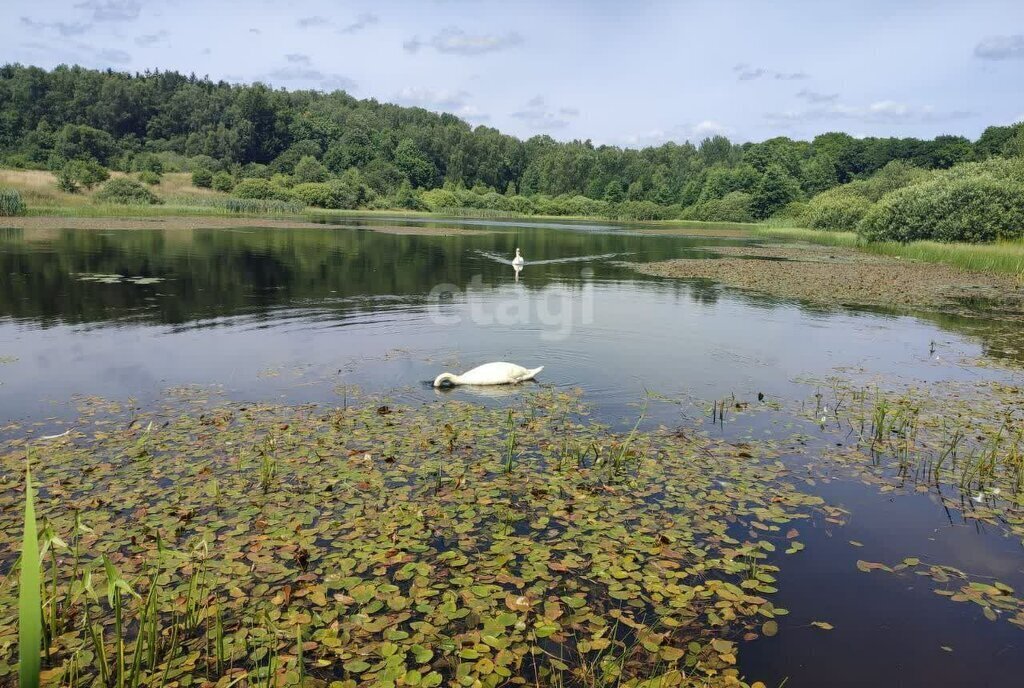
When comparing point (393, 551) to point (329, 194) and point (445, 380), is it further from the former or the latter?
point (329, 194)

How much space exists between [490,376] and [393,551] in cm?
646

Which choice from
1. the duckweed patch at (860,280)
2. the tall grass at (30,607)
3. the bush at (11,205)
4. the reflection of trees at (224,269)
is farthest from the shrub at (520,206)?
the tall grass at (30,607)

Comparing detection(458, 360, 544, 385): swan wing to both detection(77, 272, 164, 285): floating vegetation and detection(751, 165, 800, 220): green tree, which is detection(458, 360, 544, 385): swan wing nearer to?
detection(77, 272, 164, 285): floating vegetation

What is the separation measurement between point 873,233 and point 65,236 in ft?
193

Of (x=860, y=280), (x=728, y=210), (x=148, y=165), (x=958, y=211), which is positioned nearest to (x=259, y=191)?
(x=148, y=165)

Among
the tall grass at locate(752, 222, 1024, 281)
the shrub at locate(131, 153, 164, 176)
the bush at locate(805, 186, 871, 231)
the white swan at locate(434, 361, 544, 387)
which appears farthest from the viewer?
the shrub at locate(131, 153, 164, 176)

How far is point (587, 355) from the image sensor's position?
1585cm

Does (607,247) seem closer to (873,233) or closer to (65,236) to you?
(873,233)

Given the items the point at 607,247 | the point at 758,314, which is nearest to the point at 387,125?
the point at 607,247

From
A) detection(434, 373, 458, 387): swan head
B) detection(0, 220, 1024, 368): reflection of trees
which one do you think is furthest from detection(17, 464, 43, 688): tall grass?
detection(0, 220, 1024, 368): reflection of trees

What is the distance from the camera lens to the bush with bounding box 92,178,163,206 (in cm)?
7994

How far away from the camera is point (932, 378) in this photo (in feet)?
47.4

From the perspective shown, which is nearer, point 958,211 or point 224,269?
point 224,269

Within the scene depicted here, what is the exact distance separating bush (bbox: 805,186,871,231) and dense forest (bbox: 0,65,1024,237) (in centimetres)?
3005
